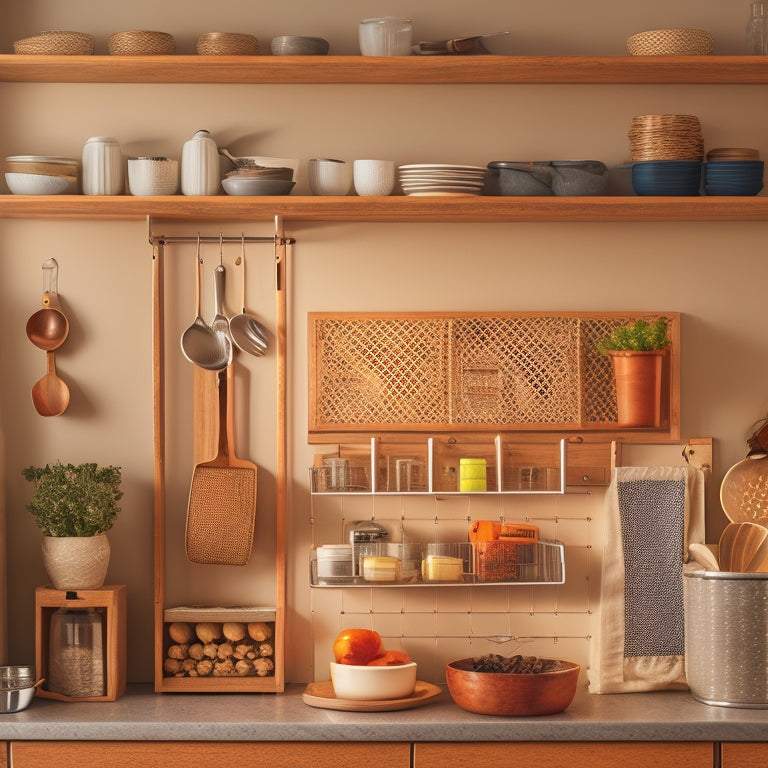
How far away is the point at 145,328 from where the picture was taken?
2.90m

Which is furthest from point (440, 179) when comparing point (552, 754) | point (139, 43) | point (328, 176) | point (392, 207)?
point (552, 754)

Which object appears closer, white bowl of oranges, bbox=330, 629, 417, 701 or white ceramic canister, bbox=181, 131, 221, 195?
white bowl of oranges, bbox=330, 629, 417, 701

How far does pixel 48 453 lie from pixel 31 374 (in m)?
0.22

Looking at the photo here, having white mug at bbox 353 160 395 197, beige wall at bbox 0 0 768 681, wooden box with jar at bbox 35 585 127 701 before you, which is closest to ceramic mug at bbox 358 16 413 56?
beige wall at bbox 0 0 768 681

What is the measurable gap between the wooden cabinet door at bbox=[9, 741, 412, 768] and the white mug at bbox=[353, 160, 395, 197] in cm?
137

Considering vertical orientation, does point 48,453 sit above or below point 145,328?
below

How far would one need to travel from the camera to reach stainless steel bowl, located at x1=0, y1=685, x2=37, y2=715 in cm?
251

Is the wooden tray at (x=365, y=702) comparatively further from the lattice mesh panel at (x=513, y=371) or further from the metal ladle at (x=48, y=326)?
the metal ladle at (x=48, y=326)

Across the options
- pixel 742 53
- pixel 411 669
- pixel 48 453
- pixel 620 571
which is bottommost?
pixel 411 669

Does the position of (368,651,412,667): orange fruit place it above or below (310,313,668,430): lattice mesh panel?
below

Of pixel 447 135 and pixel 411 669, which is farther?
pixel 447 135

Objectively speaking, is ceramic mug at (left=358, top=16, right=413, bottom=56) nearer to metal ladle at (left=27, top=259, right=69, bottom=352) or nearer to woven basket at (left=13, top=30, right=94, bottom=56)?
woven basket at (left=13, top=30, right=94, bottom=56)

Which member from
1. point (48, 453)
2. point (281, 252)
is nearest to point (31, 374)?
point (48, 453)

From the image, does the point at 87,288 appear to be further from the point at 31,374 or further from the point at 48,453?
the point at 48,453
